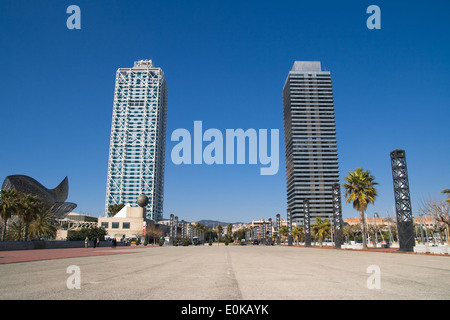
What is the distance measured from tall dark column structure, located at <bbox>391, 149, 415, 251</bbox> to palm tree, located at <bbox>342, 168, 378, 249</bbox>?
969 centimetres

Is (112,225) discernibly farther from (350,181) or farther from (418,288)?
(418,288)

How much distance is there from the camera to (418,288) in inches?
334

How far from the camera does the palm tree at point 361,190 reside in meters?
43.1

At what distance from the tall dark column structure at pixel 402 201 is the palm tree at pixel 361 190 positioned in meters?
9.69

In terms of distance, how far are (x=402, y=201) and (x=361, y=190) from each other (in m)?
11.1

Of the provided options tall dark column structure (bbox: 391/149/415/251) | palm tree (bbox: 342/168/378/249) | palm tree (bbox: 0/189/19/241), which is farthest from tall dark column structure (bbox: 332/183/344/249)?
palm tree (bbox: 0/189/19/241)

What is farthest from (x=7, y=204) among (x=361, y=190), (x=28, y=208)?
(x=361, y=190)

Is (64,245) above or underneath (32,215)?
underneath

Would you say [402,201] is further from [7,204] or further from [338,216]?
[7,204]

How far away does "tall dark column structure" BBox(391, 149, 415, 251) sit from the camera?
105 feet

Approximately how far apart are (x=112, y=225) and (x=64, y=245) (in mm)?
61606

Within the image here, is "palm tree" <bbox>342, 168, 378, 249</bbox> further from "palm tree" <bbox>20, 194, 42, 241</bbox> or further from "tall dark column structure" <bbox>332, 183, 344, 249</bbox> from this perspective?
"palm tree" <bbox>20, 194, 42, 241</bbox>
